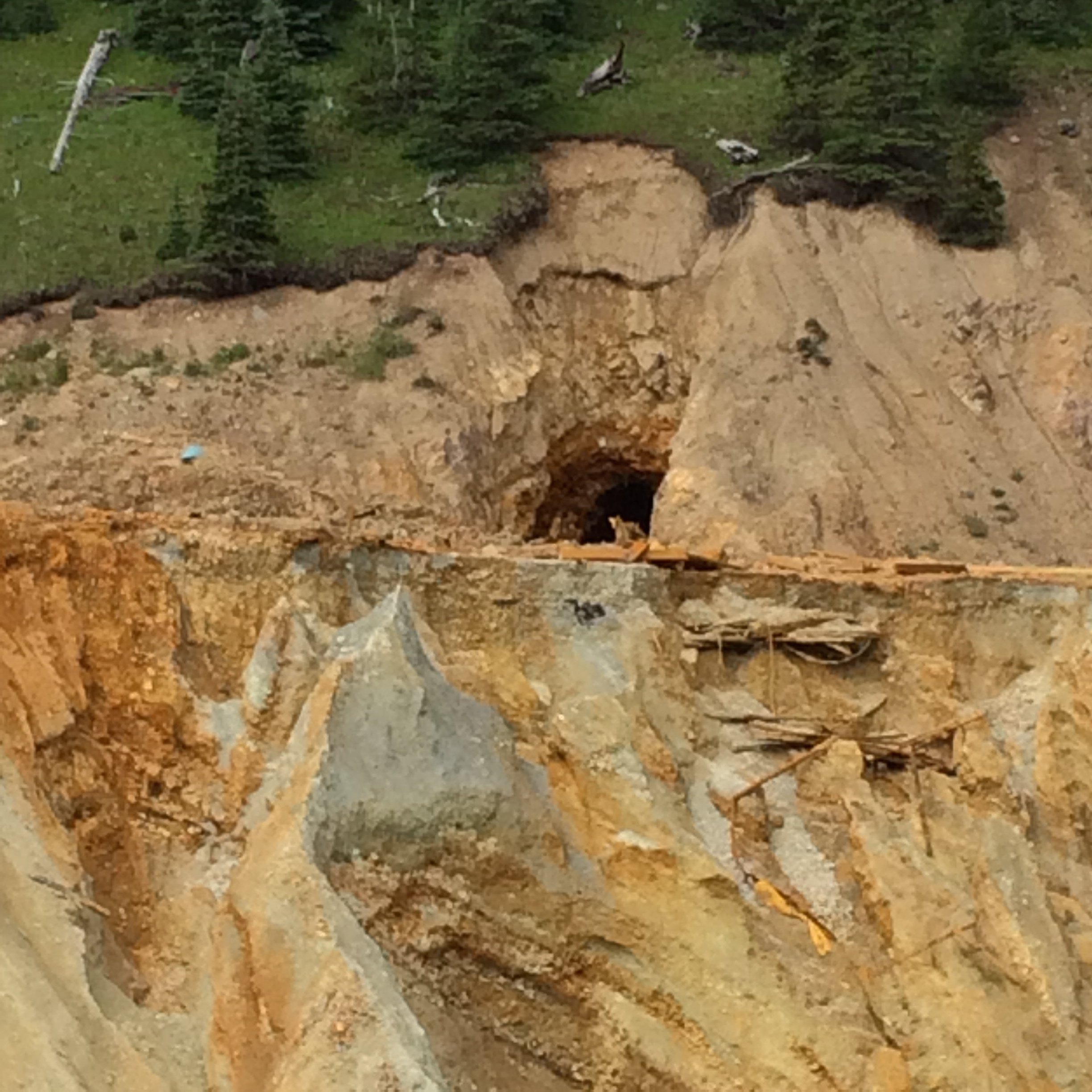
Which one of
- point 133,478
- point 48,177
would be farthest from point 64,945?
point 48,177

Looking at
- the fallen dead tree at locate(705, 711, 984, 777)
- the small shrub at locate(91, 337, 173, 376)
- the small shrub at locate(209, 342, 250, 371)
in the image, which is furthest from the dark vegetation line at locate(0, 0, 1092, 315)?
the fallen dead tree at locate(705, 711, 984, 777)

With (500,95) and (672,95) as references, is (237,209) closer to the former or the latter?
(500,95)

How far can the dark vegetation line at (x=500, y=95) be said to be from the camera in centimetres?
2770

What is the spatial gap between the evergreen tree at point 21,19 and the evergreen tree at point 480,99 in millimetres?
12671

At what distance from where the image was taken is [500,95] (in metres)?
32.0

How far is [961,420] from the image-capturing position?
2694 centimetres

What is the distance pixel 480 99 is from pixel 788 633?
20132 mm

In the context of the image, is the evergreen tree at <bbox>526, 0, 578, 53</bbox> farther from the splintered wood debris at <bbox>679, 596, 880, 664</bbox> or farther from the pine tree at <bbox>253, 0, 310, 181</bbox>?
the splintered wood debris at <bbox>679, 596, 880, 664</bbox>

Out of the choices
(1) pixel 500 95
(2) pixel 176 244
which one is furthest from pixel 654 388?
(2) pixel 176 244

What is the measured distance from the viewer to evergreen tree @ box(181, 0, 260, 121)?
33.8 meters

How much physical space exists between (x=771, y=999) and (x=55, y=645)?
678 cm

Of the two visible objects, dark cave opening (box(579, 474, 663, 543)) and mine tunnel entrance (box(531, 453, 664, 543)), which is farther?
dark cave opening (box(579, 474, 663, 543))

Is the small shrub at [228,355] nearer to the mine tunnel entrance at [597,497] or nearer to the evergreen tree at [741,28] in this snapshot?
the mine tunnel entrance at [597,497]

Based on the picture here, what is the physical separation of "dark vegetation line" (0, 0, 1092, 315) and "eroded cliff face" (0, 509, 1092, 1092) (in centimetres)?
1459
